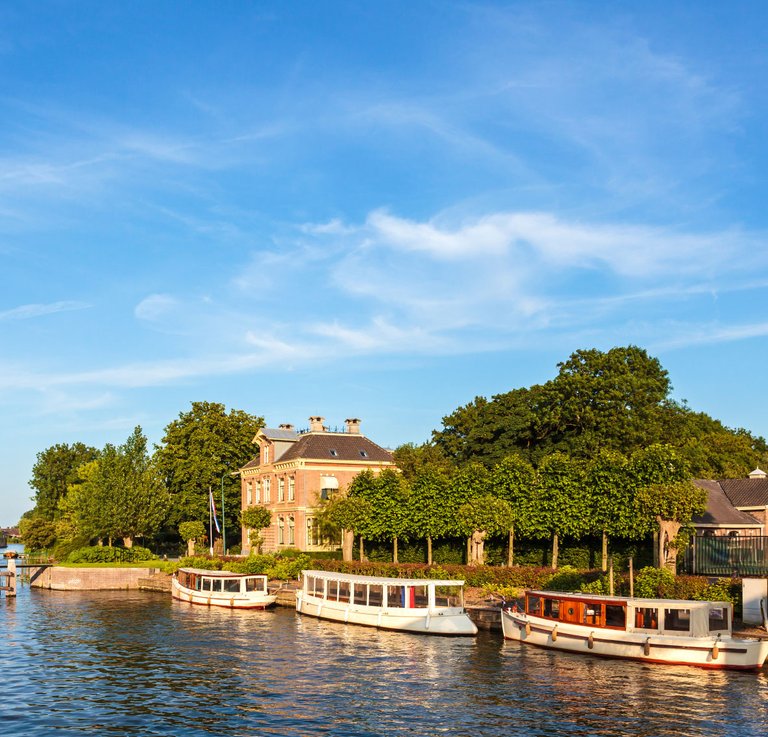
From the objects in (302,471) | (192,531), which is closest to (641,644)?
(302,471)

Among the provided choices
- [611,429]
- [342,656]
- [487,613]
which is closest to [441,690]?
[342,656]

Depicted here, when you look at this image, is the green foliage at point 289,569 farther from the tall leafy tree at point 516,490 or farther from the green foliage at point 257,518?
the tall leafy tree at point 516,490

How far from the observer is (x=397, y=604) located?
162ft

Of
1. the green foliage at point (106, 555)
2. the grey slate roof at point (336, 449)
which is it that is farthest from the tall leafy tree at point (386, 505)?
the green foliage at point (106, 555)

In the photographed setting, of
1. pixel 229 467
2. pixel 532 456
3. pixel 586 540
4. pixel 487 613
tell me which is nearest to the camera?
pixel 487 613

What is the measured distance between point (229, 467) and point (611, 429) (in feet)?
163

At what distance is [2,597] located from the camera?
74688mm

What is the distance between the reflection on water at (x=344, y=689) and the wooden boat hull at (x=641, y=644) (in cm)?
73

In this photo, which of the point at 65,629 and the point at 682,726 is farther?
the point at 65,629

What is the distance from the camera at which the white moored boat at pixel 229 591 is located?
2452 inches

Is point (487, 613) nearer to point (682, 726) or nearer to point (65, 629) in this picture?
point (682, 726)

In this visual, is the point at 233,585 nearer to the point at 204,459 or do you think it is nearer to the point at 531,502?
the point at 531,502

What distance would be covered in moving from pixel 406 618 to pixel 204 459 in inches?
2423

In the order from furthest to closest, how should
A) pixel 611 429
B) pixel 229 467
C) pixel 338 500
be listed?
pixel 229 467 < pixel 611 429 < pixel 338 500
